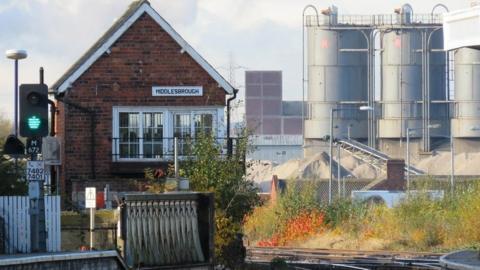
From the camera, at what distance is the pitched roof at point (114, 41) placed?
108ft

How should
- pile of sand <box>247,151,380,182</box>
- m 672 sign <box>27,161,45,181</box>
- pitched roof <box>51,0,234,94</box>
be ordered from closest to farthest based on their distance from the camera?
m 672 sign <box>27,161,45,181</box> < pitched roof <box>51,0,234,94</box> < pile of sand <box>247,151,380,182</box>

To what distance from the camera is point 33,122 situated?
18.8 meters

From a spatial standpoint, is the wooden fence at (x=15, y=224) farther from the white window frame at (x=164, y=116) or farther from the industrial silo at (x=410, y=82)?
the industrial silo at (x=410, y=82)

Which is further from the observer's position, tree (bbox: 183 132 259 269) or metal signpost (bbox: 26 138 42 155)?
tree (bbox: 183 132 259 269)

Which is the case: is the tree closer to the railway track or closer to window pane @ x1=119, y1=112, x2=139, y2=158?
the railway track

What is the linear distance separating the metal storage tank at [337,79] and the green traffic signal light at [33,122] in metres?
81.6

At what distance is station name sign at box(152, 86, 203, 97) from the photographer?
3325 cm

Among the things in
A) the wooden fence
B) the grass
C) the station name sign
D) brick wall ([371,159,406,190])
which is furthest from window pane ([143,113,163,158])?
brick wall ([371,159,406,190])

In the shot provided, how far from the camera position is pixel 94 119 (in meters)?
33.0

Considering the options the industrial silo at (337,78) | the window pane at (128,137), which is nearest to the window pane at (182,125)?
the window pane at (128,137)

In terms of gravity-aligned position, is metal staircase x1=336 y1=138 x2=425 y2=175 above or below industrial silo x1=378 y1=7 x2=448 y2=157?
below

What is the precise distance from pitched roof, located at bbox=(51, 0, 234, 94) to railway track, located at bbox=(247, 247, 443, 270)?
530 centimetres

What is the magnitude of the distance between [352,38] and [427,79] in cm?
839

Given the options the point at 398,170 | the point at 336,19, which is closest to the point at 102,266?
the point at 398,170
